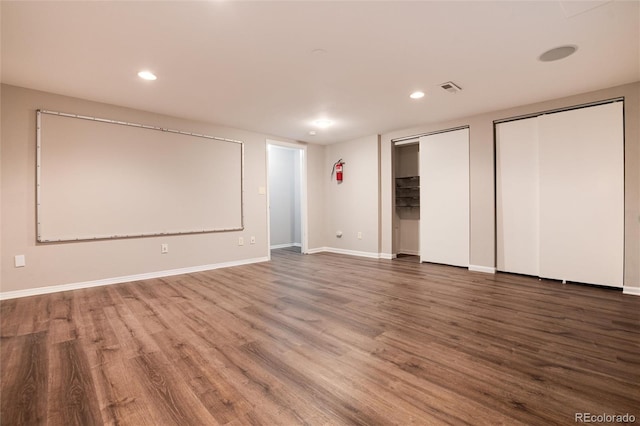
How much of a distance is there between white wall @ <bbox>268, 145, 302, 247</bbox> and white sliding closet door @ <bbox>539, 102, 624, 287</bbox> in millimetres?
5380

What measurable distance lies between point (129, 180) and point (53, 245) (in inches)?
47.3

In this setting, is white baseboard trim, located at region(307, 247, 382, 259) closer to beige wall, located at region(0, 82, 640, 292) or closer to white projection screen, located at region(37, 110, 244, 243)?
beige wall, located at region(0, 82, 640, 292)

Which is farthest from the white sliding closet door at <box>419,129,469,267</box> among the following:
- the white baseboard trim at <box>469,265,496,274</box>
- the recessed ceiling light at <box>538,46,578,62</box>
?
the recessed ceiling light at <box>538,46,578,62</box>

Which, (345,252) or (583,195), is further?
(345,252)

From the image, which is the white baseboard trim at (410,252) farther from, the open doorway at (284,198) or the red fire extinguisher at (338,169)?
the open doorway at (284,198)

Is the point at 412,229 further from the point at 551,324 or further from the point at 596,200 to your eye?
the point at 551,324

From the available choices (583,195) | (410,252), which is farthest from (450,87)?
(410,252)

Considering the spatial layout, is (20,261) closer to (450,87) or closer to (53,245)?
(53,245)

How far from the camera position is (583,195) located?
3.75 meters

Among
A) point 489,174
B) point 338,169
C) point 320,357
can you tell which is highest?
point 338,169

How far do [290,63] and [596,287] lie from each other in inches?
184

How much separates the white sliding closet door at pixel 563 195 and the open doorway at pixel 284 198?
182 inches

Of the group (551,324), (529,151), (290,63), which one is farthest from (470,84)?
(551,324)

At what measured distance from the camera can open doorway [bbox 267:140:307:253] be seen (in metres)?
7.57
